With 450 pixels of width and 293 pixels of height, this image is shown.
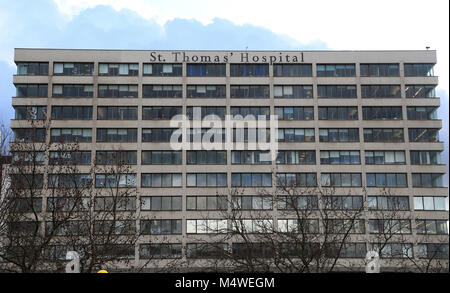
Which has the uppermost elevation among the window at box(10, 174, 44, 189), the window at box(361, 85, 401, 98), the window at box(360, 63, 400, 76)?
the window at box(360, 63, 400, 76)

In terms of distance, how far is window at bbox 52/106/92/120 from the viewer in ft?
256

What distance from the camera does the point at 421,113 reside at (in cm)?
8006

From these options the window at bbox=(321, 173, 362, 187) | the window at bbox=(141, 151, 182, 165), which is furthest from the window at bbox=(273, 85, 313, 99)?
the window at bbox=(141, 151, 182, 165)

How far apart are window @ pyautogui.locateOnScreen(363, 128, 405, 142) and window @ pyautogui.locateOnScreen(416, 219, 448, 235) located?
471 inches

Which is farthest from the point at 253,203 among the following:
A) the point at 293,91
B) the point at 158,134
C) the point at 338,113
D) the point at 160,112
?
the point at 160,112

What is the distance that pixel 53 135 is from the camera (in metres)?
77.8

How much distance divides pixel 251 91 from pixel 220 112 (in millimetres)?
5521

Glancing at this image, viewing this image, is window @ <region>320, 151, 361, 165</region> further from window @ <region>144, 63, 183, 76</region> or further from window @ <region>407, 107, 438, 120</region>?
window @ <region>144, 63, 183, 76</region>

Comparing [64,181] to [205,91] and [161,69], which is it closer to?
[161,69]

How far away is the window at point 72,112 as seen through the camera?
78125mm

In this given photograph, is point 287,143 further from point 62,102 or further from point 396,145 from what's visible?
point 62,102
